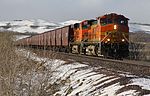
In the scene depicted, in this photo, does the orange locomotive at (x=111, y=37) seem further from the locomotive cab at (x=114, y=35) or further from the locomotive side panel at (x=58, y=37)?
the locomotive side panel at (x=58, y=37)

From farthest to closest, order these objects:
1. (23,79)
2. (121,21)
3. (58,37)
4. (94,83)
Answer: (58,37) < (121,21) < (23,79) < (94,83)

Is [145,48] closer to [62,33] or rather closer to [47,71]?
[62,33]

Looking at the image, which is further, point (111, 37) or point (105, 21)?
point (105, 21)

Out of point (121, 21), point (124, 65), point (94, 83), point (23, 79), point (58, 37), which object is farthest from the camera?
point (58, 37)

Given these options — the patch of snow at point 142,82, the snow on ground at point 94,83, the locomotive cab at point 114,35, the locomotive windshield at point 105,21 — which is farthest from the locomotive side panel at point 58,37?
the patch of snow at point 142,82

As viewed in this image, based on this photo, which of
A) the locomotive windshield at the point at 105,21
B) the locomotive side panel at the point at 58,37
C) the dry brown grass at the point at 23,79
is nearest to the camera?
the dry brown grass at the point at 23,79

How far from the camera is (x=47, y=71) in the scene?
527 inches

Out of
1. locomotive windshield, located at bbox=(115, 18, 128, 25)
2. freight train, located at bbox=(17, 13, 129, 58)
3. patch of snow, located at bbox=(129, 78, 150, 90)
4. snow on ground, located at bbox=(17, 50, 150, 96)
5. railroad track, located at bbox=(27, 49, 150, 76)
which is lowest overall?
snow on ground, located at bbox=(17, 50, 150, 96)

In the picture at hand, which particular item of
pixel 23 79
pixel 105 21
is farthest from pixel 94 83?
pixel 105 21

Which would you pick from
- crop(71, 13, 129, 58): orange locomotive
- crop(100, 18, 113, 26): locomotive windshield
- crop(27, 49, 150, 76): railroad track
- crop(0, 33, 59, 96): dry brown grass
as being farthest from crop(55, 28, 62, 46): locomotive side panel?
crop(0, 33, 59, 96): dry brown grass

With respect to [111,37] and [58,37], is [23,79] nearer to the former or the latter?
[111,37]

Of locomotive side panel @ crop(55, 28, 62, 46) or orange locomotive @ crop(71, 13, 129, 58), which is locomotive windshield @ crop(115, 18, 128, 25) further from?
locomotive side panel @ crop(55, 28, 62, 46)

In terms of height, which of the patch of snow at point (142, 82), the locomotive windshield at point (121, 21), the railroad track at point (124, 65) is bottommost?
the patch of snow at point (142, 82)

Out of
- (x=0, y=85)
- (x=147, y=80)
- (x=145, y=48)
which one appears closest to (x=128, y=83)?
(x=147, y=80)
